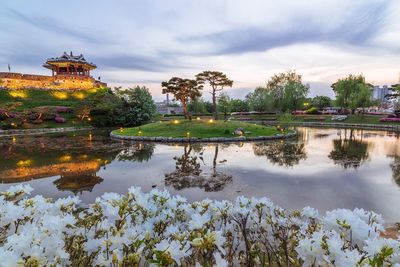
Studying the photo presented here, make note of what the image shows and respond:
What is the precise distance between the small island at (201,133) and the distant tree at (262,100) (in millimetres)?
34175

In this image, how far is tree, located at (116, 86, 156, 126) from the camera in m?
48.5

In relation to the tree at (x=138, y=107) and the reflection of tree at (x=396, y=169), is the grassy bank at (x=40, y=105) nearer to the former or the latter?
the tree at (x=138, y=107)

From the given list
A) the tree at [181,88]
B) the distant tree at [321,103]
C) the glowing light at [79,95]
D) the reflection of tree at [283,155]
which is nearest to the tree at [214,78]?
the tree at [181,88]

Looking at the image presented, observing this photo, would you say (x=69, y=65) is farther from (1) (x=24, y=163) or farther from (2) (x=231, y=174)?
(2) (x=231, y=174)

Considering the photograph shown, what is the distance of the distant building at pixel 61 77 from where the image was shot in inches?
2331

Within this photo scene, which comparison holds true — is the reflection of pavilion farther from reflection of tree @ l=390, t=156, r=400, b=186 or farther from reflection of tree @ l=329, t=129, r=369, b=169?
reflection of tree @ l=390, t=156, r=400, b=186

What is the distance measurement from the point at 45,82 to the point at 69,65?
771 centimetres

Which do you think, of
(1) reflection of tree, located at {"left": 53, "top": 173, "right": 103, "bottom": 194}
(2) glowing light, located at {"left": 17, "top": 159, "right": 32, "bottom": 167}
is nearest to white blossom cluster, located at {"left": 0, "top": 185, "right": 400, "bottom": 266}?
(1) reflection of tree, located at {"left": 53, "top": 173, "right": 103, "bottom": 194}

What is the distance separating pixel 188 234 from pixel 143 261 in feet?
2.00

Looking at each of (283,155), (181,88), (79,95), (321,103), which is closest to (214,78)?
(181,88)

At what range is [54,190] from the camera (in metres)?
10.7

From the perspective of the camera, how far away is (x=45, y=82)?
207 feet

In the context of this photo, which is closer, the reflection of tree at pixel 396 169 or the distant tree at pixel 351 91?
the reflection of tree at pixel 396 169

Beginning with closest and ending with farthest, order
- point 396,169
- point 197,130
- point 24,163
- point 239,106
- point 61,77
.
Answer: point 396,169 < point 24,163 < point 197,130 < point 61,77 < point 239,106
